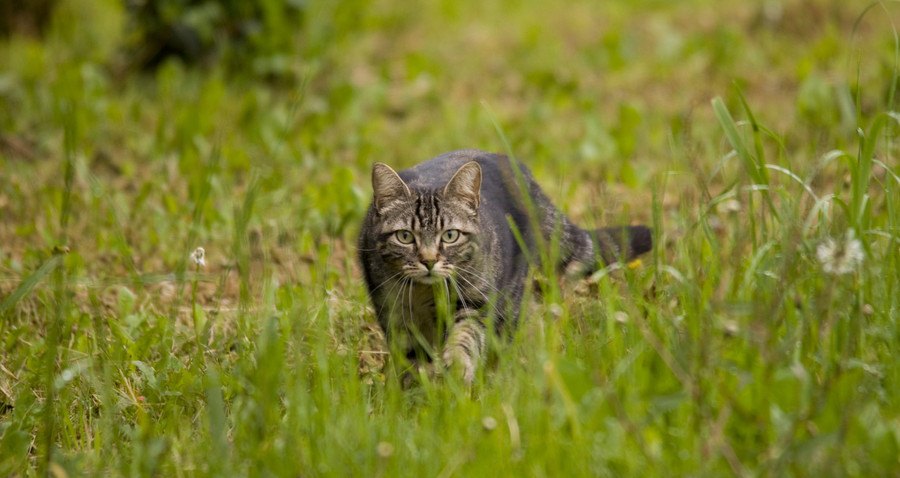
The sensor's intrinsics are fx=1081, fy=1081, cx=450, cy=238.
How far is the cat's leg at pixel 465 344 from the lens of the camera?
3330 mm

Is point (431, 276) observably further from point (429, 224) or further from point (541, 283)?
point (541, 283)

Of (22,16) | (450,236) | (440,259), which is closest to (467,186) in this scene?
(450,236)

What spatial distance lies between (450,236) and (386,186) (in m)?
0.30

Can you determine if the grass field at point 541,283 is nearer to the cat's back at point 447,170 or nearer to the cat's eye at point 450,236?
the cat's back at point 447,170

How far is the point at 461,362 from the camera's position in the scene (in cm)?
330

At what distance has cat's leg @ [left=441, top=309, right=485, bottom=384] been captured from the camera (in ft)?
10.9

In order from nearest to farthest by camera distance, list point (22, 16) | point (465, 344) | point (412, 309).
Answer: point (465, 344) → point (412, 309) → point (22, 16)

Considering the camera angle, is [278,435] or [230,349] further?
[230,349]

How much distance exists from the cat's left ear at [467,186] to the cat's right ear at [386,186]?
159mm

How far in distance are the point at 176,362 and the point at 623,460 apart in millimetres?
1664

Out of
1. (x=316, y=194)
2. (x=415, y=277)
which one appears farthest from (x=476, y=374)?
(x=316, y=194)

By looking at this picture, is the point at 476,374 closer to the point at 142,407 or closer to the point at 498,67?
the point at 142,407

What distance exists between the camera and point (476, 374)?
3.28 m

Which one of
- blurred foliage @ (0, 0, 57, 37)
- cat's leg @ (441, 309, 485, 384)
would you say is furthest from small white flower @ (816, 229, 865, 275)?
blurred foliage @ (0, 0, 57, 37)
